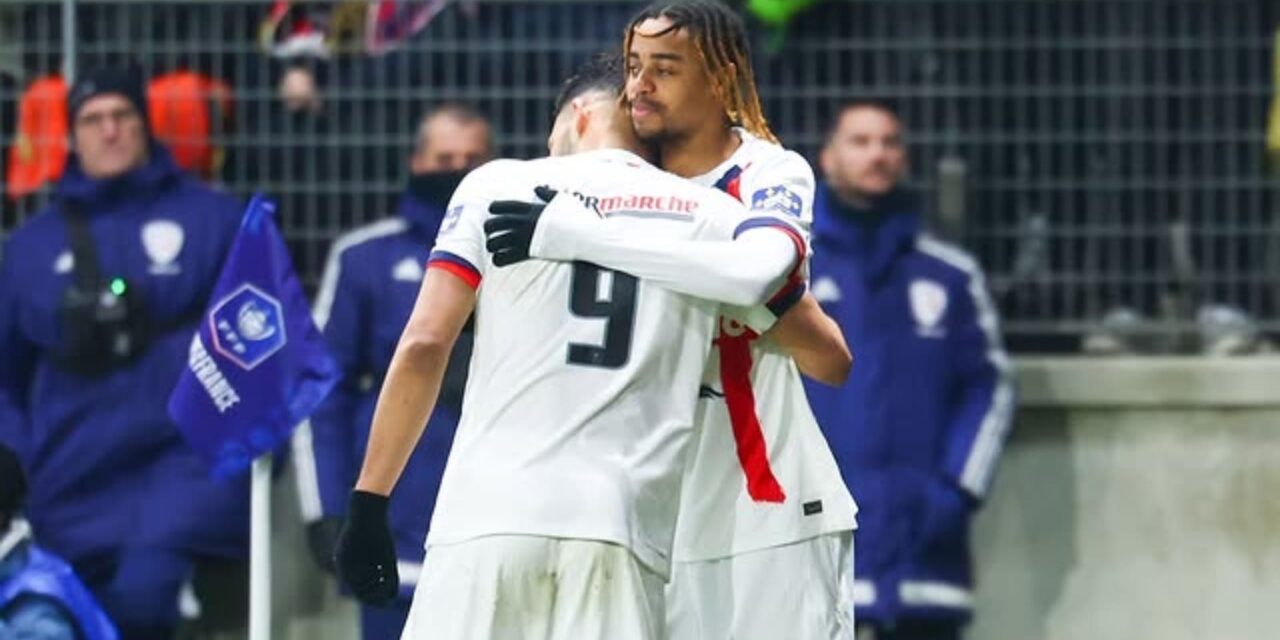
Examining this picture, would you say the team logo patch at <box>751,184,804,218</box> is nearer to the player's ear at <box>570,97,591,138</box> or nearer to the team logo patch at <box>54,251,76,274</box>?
the player's ear at <box>570,97,591,138</box>

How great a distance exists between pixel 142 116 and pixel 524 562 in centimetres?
447

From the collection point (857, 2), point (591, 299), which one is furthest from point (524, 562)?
point (857, 2)

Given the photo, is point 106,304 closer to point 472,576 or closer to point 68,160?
point 68,160

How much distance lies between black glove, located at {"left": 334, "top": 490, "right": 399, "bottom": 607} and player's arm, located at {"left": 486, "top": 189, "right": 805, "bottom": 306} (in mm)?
583

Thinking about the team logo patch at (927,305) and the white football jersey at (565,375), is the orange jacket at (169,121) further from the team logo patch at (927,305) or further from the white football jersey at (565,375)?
the white football jersey at (565,375)

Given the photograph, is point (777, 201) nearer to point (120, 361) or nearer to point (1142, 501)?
point (120, 361)

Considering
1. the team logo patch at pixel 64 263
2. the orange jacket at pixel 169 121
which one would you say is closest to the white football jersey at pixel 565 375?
the team logo patch at pixel 64 263

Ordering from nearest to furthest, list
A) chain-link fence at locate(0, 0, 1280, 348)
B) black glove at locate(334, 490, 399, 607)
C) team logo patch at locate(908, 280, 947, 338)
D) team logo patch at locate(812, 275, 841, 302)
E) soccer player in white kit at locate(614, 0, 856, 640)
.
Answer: black glove at locate(334, 490, 399, 607), soccer player in white kit at locate(614, 0, 856, 640), team logo patch at locate(812, 275, 841, 302), team logo patch at locate(908, 280, 947, 338), chain-link fence at locate(0, 0, 1280, 348)

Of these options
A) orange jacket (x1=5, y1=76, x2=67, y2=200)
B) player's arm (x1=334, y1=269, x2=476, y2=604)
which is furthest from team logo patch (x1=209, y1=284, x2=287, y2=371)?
player's arm (x1=334, y1=269, x2=476, y2=604)

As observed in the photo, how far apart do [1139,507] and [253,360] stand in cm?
351

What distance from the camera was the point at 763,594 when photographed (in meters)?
7.83

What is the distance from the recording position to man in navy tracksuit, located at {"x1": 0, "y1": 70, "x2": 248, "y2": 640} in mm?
10828

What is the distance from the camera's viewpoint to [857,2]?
451 inches

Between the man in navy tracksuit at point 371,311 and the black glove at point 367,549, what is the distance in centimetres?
339
